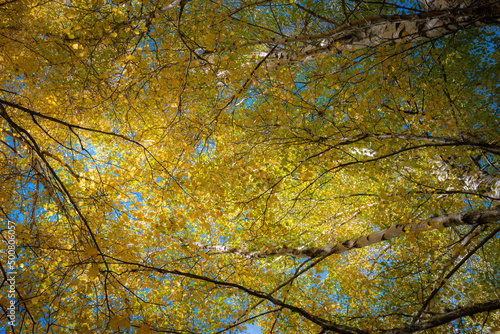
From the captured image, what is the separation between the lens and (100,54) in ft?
22.3

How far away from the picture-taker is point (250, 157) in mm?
6039

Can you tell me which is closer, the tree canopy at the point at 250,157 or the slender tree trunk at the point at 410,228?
the tree canopy at the point at 250,157

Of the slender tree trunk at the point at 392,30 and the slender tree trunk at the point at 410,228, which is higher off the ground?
the slender tree trunk at the point at 392,30

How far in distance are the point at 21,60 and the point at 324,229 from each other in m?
8.81

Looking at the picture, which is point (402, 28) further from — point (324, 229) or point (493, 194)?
point (324, 229)

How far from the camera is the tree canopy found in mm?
3271

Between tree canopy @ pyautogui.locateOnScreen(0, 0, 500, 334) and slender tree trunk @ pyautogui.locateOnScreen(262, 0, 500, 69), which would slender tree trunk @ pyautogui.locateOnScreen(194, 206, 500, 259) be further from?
slender tree trunk @ pyautogui.locateOnScreen(262, 0, 500, 69)

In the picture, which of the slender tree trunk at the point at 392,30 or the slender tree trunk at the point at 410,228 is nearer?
the slender tree trunk at the point at 392,30

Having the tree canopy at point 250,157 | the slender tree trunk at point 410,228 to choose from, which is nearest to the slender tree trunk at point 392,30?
the tree canopy at point 250,157

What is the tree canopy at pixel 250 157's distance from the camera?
3271mm

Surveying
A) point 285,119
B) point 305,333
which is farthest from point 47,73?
point 305,333

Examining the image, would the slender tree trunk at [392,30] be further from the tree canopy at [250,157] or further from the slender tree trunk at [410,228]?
the slender tree trunk at [410,228]

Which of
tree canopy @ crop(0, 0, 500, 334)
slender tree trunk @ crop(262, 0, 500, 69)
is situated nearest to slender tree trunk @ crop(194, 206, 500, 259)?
tree canopy @ crop(0, 0, 500, 334)

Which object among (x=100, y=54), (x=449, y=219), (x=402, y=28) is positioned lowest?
(x=449, y=219)
